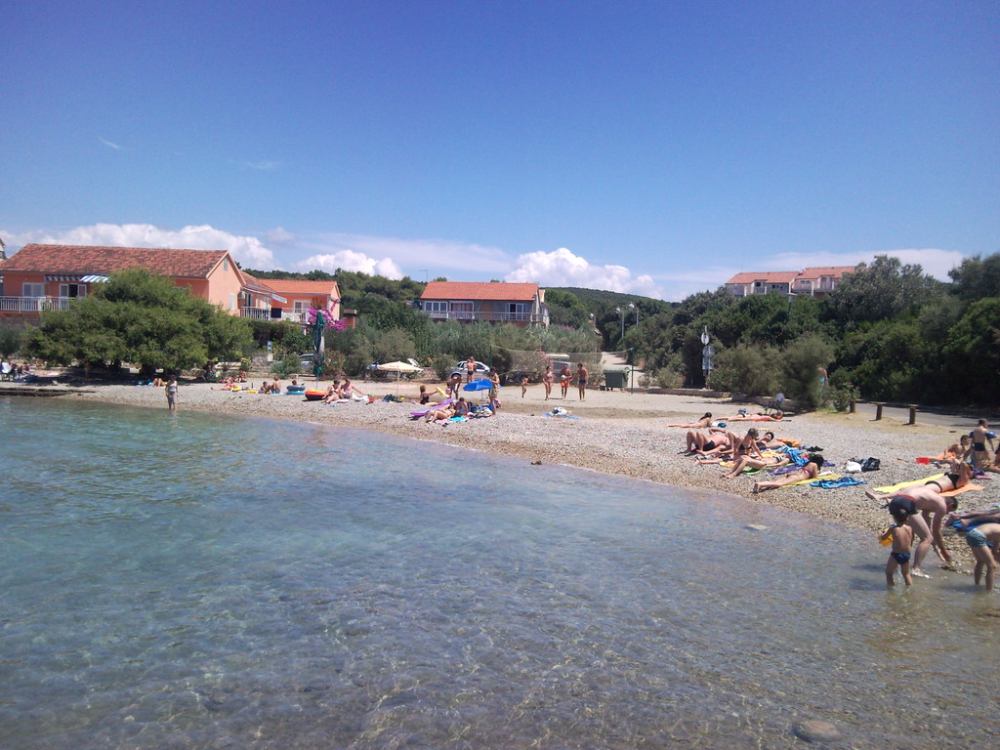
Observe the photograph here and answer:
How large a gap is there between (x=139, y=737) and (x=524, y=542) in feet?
20.0

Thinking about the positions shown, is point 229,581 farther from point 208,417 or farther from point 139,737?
point 208,417

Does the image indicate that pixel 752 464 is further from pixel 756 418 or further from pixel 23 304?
pixel 23 304

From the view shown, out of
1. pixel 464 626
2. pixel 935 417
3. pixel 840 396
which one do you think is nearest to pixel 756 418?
pixel 840 396

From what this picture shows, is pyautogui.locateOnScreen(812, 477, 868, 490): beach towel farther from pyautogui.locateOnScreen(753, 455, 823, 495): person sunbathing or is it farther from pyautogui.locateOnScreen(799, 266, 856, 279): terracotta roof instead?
pyautogui.locateOnScreen(799, 266, 856, 279): terracotta roof

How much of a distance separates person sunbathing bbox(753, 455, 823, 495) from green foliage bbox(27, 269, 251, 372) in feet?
81.1

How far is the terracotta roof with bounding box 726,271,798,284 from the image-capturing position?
95.2 metres

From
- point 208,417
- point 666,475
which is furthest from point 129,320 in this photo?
point 666,475

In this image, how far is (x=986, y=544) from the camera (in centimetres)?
853

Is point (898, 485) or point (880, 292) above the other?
point (880, 292)

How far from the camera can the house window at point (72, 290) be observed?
42.9 metres

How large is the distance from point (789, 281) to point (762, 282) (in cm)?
338

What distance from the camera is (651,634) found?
7543mm

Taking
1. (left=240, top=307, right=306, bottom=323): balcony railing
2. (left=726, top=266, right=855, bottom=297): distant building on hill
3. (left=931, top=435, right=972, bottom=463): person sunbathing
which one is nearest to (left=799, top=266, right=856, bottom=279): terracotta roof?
(left=726, top=266, right=855, bottom=297): distant building on hill

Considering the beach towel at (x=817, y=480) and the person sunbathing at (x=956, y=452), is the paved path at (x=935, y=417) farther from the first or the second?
the beach towel at (x=817, y=480)
